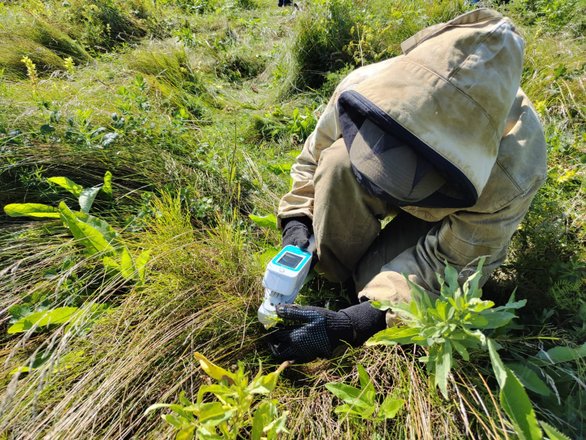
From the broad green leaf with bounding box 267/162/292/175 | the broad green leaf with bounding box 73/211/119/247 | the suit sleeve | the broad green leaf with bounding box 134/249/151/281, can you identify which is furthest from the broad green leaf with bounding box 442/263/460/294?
the broad green leaf with bounding box 267/162/292/175

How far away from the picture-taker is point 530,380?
109 cm

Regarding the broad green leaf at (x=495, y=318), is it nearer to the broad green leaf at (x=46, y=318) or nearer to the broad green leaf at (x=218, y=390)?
the broad green leaf at (x=218, y=390)

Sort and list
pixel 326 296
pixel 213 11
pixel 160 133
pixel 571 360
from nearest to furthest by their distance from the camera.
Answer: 1. pixel 571 360
2. pixel 326 296
3. pixel 160 133
4. pixel 213 11

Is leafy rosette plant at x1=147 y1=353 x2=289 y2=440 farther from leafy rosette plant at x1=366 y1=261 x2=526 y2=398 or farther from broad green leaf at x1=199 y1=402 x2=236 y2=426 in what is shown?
leafy rosette plant at x1=366 y1=261 x2=526 y2=398

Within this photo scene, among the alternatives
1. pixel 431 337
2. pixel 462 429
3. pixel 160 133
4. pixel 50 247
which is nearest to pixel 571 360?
pixel 462 429

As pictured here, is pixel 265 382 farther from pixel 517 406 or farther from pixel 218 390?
pixel 517 406

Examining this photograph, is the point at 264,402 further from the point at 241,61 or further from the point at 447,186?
the point at 241,61

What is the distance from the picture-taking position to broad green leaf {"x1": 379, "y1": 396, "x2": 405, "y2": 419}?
3.23ft

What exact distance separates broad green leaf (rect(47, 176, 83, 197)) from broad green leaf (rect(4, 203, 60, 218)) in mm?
121

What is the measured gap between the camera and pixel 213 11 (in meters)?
5.03

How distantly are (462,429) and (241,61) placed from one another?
3.39 metres

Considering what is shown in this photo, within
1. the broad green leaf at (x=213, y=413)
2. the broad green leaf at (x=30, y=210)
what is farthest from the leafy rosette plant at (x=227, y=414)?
the broad green leaf at (x=30, y=210)

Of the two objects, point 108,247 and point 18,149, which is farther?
point 18,149

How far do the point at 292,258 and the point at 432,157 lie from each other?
620mm
